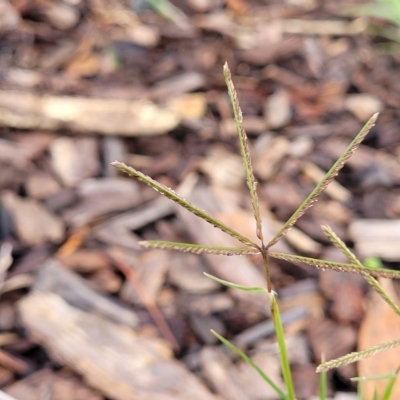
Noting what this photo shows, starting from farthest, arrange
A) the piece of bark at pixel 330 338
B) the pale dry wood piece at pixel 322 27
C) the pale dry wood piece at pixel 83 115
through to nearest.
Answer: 1. the pale dry wood piece at pixel 322 27
2. the pale dry wood piece at pixel 83 115
3. the piece of bark at pixel 330 338

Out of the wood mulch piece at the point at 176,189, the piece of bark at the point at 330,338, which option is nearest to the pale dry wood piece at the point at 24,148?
the wood mulch piece at the point at 176,189

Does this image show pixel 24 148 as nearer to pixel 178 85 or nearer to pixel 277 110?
pixel 178 85

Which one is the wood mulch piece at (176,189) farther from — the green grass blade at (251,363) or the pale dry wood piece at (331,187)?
the green grass blade at (251,363)

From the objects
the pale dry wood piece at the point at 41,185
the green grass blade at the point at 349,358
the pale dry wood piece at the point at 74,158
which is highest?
the green grass blade at the point at 349,358

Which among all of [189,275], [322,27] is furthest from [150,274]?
[322,27]

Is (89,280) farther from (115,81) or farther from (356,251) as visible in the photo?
(115,81)

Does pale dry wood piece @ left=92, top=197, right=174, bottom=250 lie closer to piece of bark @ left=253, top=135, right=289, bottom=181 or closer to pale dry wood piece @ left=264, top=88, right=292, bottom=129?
piece of bark @ left=253, top=135, right=289, bottom=181
